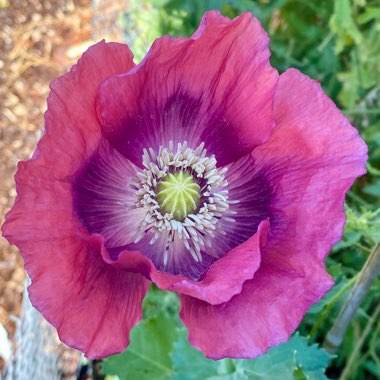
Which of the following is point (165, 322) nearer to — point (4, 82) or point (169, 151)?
point (169, 151)

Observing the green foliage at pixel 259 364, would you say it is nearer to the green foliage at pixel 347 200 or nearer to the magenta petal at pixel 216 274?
the green foliage at pixel 347 200

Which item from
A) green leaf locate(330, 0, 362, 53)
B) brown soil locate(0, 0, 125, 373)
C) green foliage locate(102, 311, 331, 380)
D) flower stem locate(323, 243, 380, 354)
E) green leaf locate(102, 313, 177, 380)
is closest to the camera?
flower stem locate(323, 243, 380, 354)

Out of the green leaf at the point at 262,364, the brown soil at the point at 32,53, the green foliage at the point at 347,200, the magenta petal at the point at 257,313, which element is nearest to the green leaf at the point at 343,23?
the green foliage at the point at 347,200

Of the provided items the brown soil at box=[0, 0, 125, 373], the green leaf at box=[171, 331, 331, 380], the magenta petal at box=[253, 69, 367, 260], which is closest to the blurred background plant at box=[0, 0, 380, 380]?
the green leaf at box=[171, 331, 331, 380]

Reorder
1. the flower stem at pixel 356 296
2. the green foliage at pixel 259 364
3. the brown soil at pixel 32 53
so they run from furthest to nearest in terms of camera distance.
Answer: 1. the brown soil at pixel 32 53
2. the green foliage at pixel 259 364
3. the flower stem at pixel 356 296

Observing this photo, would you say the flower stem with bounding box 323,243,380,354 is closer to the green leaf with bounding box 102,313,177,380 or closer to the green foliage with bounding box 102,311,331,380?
the green foliage with bounding box 102,311,331,380

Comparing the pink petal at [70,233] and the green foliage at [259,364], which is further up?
the pink petal at [70,233]

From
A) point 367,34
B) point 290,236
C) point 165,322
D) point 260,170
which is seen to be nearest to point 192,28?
point 367,34
